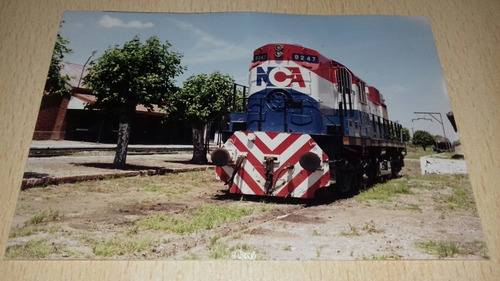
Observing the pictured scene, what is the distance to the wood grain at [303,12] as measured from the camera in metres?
1.25

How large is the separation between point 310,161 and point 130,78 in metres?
1.58

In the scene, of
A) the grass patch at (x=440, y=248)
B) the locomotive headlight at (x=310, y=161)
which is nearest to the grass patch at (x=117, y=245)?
the locomotive headlight at (x=310, y=161)

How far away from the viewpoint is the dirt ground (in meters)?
1.26

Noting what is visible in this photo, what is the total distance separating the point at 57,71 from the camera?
1.71m

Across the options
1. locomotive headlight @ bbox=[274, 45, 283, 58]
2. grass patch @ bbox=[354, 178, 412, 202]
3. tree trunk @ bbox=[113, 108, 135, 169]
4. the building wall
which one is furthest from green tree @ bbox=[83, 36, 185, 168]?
grass patch @ bbox=[354, 178, 412, 202]

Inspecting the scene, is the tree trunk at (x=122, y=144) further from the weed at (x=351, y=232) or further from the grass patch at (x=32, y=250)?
the weed at (x=351, y=232)

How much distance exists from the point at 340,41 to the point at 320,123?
2.57 feet

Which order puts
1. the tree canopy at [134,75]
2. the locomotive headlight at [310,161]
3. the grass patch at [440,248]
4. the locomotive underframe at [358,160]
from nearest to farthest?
1. the grass patch at [440,248]
2. the tree canopy at [134,75]
3. the locomotive headlight at [310,161]
4. the locomotive underframe at [358,160]

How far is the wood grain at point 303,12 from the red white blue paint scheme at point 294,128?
500mm

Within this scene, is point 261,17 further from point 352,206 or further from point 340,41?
point 352,206

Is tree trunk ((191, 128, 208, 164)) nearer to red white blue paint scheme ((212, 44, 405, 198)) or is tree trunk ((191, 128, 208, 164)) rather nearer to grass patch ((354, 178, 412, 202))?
red white blue paint scheme ((212, 44, 405, 198))

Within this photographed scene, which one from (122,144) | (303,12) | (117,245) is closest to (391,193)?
(303,12)

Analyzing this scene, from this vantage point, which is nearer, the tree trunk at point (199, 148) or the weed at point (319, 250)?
the weed at point (319, 250)

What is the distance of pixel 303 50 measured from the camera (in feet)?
6.62
